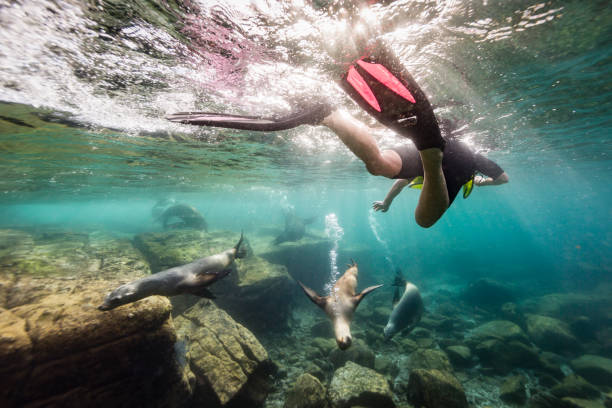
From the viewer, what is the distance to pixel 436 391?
6078mm

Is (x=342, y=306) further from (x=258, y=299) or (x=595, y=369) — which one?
(x=595, y=369)

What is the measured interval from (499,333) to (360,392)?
465 inches

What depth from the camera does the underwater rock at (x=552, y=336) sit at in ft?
42.1

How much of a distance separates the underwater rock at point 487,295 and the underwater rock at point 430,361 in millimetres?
16857

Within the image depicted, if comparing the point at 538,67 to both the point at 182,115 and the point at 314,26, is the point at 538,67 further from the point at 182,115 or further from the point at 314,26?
the point at 182,115

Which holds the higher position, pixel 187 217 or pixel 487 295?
pixel 187 217

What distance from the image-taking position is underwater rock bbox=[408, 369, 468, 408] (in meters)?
5.89

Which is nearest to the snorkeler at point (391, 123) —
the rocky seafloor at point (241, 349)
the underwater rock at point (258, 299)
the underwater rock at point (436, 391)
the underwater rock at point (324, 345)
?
the rocky seafloor at point (241, 349)

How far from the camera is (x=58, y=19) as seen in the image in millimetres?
4074

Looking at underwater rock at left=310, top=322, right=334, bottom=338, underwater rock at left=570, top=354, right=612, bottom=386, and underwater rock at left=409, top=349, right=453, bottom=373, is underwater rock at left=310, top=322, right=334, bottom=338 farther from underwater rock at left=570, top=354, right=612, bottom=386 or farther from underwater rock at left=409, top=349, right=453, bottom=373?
underwater rock at left=570, top=354, right=612, bottom=386

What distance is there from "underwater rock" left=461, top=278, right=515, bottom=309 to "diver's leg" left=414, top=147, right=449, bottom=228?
2581 centimetres

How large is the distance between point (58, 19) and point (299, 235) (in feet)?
79.7

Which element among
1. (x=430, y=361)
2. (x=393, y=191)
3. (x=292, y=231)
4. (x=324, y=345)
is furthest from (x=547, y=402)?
(x=292, y=231)

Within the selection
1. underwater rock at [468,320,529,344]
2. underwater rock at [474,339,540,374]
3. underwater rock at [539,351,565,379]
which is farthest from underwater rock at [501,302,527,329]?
underwater rock at [474,339,540,374]
